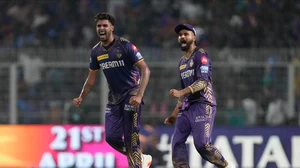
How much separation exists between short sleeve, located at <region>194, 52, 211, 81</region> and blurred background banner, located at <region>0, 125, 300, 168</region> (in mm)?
4451

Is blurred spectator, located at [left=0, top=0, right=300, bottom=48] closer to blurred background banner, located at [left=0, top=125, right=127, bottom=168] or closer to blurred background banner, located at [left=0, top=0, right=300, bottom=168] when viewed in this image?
blurred background banner, located at [left=0, top=0, right=300, bottom=168]

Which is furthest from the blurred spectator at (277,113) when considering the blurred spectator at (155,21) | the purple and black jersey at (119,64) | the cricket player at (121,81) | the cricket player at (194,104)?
the purple and black jersey at (119,64)

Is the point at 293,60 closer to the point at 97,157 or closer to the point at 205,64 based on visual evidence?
the point at 97,157

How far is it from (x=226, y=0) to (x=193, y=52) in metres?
9.12

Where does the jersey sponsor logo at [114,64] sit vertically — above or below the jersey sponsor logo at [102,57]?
below

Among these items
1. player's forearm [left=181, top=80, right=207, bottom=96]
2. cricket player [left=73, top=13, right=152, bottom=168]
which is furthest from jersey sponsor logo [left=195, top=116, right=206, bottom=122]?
cricket player [left=73, top=13, right=152, bottom=168]

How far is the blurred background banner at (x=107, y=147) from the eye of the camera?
1485 centimetres

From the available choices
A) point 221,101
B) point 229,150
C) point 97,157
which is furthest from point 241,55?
point 97,157

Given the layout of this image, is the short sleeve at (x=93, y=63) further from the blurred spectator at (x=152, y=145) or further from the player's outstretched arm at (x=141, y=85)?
the blurred spectator at (x=152, y=145)

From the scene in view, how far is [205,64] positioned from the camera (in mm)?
10594

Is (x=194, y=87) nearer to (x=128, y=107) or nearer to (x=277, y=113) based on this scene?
(x=128, y=107)

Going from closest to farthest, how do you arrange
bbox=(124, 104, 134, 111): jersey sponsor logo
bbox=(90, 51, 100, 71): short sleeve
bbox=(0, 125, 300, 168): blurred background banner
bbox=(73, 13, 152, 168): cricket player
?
bbox=(73, 13, 152, 168): cricket player, bbox=(124, 104, 134, 111): jersey sponsor logo, bbox=(90, 51, 100, 71): short sleeve, bbox=(0, 125, 300, 168): blurred background banner

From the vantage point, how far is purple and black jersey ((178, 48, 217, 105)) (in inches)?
417

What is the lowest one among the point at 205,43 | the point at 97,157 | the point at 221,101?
the point at 97,157
